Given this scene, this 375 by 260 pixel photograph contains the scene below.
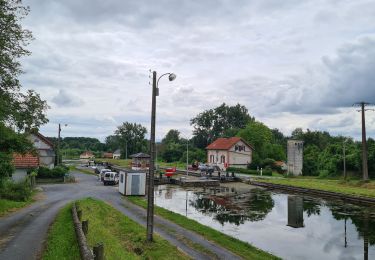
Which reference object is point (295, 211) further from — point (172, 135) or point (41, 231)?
point (172, 135)

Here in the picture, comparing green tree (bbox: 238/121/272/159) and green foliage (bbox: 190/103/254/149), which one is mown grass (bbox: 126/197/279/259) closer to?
green tree (bbox: 238/121/272/159)

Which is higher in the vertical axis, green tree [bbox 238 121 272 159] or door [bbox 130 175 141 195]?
green tree [bbox 238 121 272 159]

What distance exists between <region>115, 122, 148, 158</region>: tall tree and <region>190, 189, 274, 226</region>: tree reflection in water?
7790cm

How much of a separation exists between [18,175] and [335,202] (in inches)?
1335

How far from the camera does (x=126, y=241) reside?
17.5m

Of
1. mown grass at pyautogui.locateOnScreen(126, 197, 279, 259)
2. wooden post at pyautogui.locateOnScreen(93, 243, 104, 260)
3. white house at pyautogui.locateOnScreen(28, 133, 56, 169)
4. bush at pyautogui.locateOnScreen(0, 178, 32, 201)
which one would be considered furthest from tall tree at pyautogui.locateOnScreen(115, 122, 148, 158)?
wooden post at pyautogui.locateOnScreen(93, 243, 104, 260)

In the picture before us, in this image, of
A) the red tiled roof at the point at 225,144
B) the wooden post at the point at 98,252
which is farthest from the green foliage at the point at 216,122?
the wooden post at the point at 98,252

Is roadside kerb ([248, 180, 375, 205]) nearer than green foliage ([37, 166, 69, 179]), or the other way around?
roadside kerb ([248, 180, 375, 205])

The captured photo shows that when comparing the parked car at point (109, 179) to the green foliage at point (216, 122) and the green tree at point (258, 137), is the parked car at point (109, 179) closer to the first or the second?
the green tree at point (258, 137)

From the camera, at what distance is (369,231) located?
78.2 ft

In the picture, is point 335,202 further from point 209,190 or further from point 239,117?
point 239,117

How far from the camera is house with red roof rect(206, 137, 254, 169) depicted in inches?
2950

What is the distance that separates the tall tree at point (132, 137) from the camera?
117938mm

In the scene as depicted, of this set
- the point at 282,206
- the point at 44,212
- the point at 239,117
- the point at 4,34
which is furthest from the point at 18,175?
the point at 239,117
